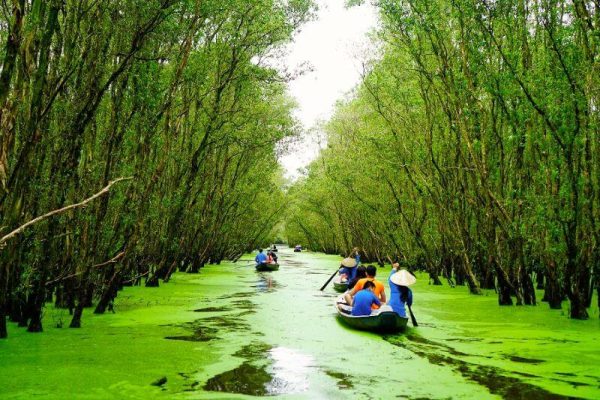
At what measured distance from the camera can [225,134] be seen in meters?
20.6

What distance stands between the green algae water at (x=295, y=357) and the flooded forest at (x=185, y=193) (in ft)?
0.17

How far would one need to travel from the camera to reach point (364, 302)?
10.8 m

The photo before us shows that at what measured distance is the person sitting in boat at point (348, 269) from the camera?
758 inches

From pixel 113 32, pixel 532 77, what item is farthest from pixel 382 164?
pixel 113 32

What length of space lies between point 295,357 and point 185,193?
988cm

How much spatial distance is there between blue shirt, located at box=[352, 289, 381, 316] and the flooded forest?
63 centimetres

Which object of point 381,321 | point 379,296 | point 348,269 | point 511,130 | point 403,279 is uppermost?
point 511,130

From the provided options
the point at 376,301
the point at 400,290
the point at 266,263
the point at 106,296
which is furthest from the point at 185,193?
the point at 266,263

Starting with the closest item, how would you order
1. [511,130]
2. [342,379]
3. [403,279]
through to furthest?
[342,379], [403,279], [511,130]

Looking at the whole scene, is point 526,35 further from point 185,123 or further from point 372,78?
point 185,123

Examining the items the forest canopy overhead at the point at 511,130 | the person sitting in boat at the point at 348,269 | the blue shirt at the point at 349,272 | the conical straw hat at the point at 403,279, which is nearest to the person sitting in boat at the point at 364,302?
the conical straw hat at the point at 403,279

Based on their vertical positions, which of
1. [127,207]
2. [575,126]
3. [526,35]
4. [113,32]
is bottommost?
[127,207]

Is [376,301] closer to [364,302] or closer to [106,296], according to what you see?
[364,302]

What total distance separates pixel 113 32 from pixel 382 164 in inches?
634
